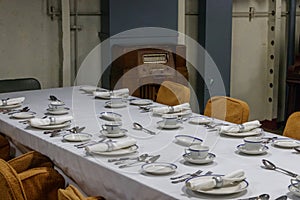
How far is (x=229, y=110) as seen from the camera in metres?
3.36

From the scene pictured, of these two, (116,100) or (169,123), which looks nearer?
(169,123)

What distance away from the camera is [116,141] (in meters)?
2.35

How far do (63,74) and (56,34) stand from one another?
1.36 feet

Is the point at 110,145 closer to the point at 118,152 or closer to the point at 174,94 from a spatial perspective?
the point at 118,152

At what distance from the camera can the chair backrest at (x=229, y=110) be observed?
3266 millimetres

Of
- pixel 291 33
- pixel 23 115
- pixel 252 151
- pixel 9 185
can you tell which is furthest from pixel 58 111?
pixel 291 33

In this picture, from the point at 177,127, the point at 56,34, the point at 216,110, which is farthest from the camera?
the point at 56,34

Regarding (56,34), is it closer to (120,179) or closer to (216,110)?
(216,110)

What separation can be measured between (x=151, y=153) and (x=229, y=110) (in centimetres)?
123

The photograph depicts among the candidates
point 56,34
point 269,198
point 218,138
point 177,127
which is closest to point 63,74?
point 56,34

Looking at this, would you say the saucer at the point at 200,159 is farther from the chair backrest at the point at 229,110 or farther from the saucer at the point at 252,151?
→ the chair backrest at the point at 229,110

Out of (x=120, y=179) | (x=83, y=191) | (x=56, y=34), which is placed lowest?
(x=83, y=191)

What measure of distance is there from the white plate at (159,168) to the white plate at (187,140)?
1.15ft

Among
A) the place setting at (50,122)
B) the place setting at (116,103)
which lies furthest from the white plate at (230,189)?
the place setting at (116,103)
